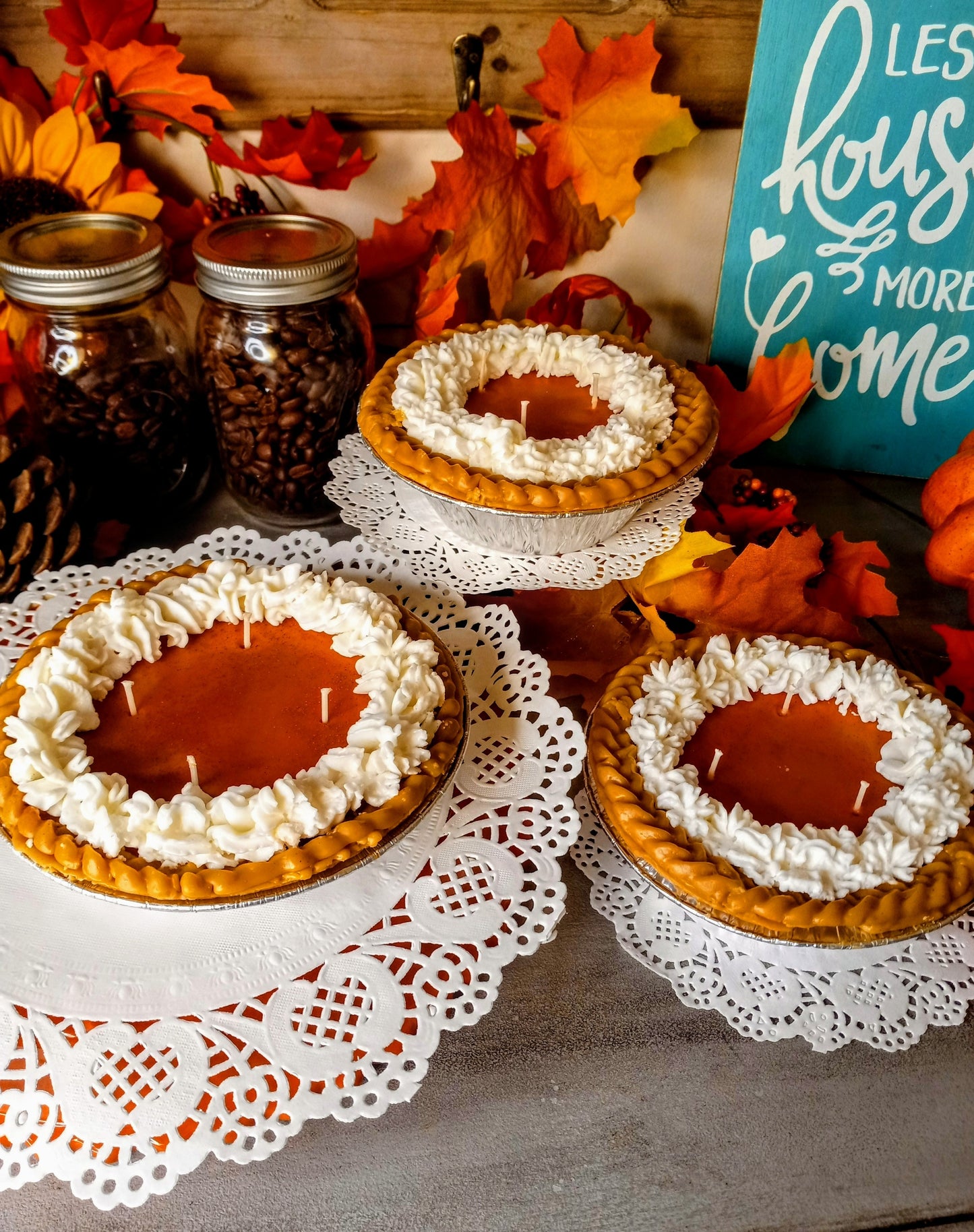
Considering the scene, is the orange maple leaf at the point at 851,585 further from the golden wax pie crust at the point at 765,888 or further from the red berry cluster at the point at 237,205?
the red berry cluster at the point at 237,205

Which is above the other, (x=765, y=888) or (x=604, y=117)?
(x=604, y=117)

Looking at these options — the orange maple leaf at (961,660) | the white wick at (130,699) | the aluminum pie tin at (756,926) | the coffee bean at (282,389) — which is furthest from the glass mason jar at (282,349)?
the orange maple leaf at (961,660)

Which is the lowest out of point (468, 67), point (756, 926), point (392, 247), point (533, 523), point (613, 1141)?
point (613, 1141)

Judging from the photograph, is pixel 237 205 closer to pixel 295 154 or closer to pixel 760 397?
pixel 295 154

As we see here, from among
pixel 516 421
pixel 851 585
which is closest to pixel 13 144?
pixel 516 421

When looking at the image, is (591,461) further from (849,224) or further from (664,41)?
(664,41)

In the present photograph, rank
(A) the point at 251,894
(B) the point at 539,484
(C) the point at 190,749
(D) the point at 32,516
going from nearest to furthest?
(A) the point at 251,894 < (C) the point at 190,749 < (B) the point at 539,484 < (D) the point at 32,516

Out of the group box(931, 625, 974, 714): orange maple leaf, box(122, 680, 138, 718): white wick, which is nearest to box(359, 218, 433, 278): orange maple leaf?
box(122, 680, 138, 718): white wick
